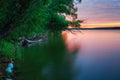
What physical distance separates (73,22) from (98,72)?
3638mm

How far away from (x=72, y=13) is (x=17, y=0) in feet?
42.4

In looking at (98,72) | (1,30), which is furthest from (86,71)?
(1,30)

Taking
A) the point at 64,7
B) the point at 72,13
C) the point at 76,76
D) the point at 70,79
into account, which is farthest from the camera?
the point at 72,13

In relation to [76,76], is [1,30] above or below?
above

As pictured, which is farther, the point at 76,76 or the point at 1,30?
the point at 76,76

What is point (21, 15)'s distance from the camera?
5695 millimetres

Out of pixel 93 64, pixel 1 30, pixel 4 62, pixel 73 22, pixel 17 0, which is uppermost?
pixel 17 0

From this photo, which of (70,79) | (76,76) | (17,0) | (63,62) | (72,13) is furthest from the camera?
(63,62)

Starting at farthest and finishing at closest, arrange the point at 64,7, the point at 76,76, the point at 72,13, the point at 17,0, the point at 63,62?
1. the point at 63,62
2. the point at 72,13
3. the point at 64,7
4. the point at 76,76
5. the point at 17,0

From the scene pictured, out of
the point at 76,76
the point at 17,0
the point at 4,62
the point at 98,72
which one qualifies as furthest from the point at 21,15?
the point at 98,72

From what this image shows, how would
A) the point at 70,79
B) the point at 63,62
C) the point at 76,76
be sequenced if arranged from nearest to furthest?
the point at 70,79, the point at 76,76, the point at 63,62

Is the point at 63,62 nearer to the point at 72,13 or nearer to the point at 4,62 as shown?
the point at 72,13

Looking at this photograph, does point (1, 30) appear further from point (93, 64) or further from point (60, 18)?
point (93, 64)

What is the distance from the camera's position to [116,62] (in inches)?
824
